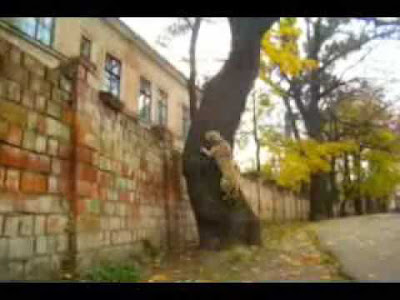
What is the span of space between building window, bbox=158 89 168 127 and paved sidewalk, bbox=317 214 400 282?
505cm

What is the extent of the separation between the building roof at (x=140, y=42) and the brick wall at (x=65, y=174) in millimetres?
3852

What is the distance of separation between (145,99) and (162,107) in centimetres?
74

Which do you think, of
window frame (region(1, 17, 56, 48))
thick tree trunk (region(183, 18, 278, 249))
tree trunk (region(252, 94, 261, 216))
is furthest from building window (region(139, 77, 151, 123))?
thick tree trunk (region(183, 18, 278, 249))

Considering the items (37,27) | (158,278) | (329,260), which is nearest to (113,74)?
(37,27)

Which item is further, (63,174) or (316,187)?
(316,187)

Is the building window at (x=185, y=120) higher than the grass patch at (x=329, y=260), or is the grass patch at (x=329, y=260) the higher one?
the building window at (x=185, y=120)

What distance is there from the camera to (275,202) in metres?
8.26

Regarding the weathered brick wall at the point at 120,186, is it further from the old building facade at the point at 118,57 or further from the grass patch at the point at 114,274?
the old building facade at the point at 118,57

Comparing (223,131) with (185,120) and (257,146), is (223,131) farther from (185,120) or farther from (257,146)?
(185,120)

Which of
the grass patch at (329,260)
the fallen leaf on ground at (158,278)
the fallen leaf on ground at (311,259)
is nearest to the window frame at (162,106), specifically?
the grass patch at (329,260)

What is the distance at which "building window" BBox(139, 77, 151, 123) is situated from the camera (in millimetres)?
8188

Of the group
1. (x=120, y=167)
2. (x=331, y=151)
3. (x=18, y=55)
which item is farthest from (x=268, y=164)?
(x=18, y=55)

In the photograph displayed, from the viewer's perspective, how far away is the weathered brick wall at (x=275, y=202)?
6834 mm
